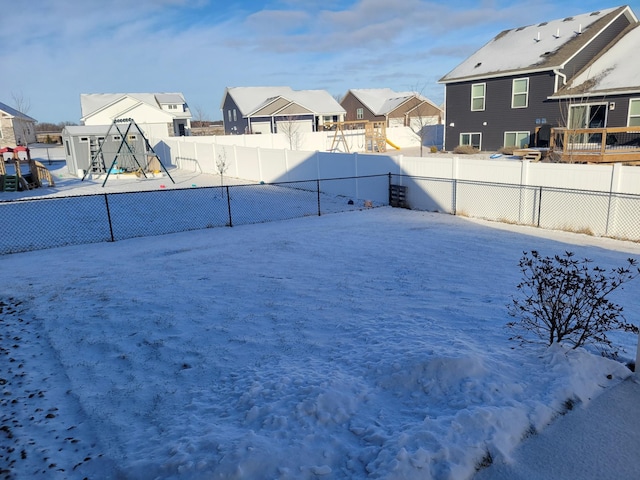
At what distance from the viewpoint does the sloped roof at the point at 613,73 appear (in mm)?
25453

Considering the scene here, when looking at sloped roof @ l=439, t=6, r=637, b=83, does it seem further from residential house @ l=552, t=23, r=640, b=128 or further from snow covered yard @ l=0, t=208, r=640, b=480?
snow covered yard @ l=0, t=208, r=640, b=480

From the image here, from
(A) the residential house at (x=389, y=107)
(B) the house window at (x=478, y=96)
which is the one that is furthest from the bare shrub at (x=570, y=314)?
(A) the residential house at (x=389, y=107)

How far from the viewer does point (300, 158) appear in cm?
2342

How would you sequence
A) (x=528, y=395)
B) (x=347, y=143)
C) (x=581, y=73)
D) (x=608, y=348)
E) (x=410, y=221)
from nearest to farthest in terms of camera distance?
(x=528, y=395) < (x=608, y=348) < (x=410, y=221) < (x=581, y=73) < (x=347, y=143)

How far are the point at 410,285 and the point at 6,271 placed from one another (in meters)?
8.32

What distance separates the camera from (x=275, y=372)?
16.3 feet

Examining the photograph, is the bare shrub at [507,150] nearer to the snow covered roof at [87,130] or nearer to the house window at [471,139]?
the house window at [471,139]

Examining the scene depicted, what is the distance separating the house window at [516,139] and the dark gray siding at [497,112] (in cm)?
27

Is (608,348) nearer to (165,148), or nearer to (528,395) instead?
(528,395)

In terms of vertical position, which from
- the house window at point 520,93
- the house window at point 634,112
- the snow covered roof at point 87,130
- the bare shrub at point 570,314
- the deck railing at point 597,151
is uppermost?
the house window at point 520,93

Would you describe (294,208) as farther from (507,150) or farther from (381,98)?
(381,98)

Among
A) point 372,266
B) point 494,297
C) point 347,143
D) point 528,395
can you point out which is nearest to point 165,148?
point 347,143

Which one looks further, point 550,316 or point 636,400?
point 550,316

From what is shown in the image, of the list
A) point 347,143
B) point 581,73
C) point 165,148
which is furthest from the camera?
point 347,143
